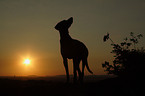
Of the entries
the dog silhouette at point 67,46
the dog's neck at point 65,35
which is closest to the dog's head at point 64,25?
the dog silhouette at point 67,46

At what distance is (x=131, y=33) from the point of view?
340 inches

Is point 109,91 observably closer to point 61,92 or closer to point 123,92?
point 123,92

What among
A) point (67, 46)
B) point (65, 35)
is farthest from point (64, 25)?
point (67, 46)

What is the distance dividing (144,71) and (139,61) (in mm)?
454

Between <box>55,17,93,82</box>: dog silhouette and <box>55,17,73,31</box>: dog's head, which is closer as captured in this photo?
<box>55,17,93,82</box>: dog silhouette

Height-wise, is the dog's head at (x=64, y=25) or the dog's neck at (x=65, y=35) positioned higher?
the dog's head at (x=64, y=25)

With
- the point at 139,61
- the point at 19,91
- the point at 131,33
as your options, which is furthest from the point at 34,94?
the point at 131,33

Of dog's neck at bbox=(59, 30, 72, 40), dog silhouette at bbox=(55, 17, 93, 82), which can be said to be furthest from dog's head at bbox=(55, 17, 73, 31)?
dog's neck at bbox=(59, 30, 72, 40)

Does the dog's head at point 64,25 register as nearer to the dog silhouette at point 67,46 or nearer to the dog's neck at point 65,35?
the dog silhouette at point 67,46

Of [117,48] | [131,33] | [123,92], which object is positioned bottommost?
[123,92]

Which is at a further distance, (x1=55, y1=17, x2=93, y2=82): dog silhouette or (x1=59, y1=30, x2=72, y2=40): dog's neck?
(x1=59, y1=30, x2=72, y2=40): dog's neck

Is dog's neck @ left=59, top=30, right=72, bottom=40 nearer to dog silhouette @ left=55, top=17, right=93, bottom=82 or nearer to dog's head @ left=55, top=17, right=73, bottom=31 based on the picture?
dog silhouette @ left=55, top=17, right=93, bottom=82

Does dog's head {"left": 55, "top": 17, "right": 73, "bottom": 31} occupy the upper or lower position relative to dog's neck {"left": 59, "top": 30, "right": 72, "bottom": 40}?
upper

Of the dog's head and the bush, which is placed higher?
the dog's head
